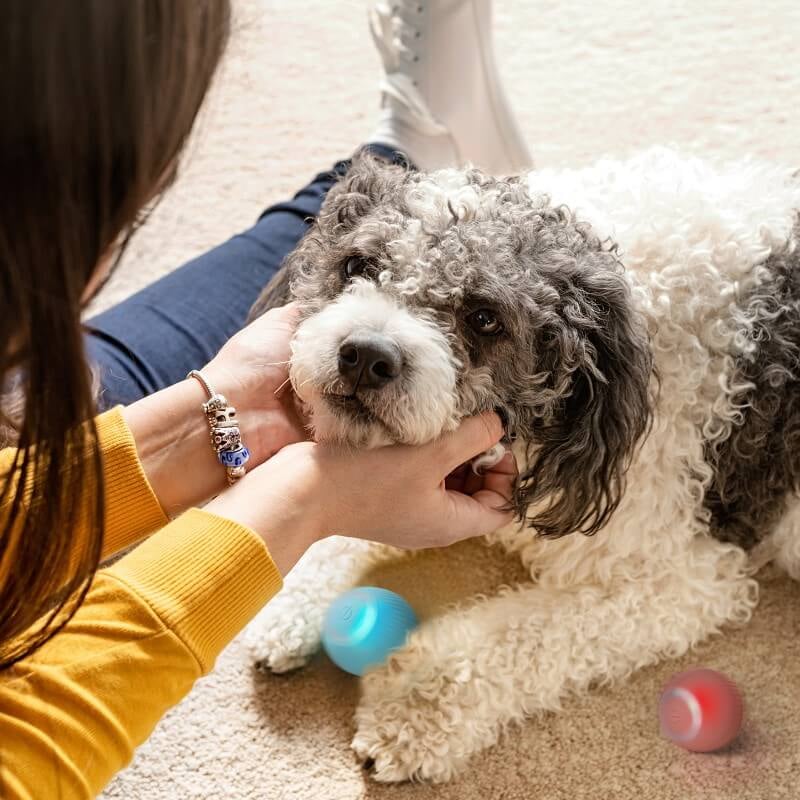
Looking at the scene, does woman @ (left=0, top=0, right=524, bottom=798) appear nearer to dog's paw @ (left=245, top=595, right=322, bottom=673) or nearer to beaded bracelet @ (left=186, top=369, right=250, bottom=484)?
beaded bracelet @ (left=186, top=369, right=250, bottom=484)

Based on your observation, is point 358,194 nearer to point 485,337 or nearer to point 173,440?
point 485,337

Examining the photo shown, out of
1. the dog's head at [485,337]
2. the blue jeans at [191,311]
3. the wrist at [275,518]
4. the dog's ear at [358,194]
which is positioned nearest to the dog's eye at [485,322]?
the dog's head at [485,337]

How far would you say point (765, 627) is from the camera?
1.72 metres

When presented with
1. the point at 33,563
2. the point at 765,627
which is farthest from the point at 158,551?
the point at 765,627

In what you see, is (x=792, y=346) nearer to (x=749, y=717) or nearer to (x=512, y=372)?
(x=512, y=372)

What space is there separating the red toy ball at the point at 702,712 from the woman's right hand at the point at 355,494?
18.1 inches

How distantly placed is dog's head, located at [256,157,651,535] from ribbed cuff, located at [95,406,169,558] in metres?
0.26

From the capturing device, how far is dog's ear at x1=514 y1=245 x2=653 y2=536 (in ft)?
4.42

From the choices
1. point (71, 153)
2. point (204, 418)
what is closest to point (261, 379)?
point (204, 418)

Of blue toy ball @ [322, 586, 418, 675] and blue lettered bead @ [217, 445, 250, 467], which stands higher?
blue lettered bead @ [217, 445, 250, 467]

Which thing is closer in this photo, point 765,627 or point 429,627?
point 429,627

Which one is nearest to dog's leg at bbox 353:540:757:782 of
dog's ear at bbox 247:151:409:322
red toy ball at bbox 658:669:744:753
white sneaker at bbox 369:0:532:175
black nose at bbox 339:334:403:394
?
red toy ball at bbox 658:669:744:753

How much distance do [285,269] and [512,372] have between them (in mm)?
441

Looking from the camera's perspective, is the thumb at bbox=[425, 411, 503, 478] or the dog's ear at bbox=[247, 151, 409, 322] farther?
the dog's ear at bbox=[247, 151, 409, 322]
